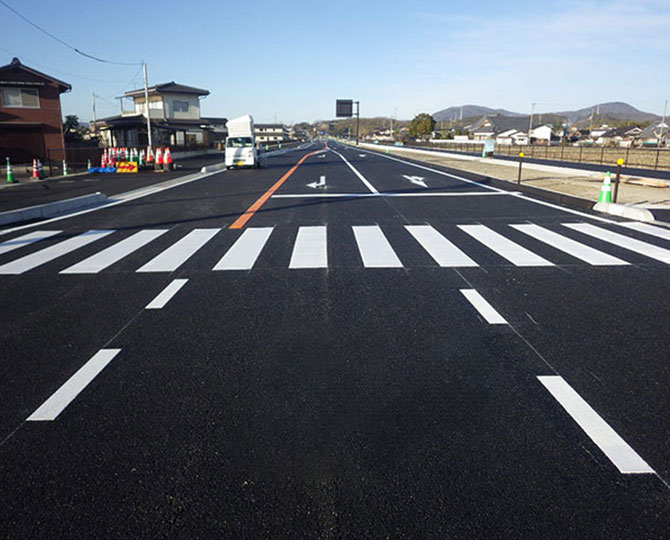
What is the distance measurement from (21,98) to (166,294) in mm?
39497

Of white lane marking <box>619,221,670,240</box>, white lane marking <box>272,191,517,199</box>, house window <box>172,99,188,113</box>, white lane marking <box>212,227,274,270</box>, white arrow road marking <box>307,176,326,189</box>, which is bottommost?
white lane marking <box>212,227,274,270</box>

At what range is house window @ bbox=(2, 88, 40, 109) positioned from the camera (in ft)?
120

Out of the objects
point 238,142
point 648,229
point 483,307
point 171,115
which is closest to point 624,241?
point 648,229

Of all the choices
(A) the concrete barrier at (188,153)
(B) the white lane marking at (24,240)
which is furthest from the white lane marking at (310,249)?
(A) the concrete barrier at (188,153)

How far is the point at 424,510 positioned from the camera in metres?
2.57

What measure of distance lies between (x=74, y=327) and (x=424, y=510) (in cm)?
408

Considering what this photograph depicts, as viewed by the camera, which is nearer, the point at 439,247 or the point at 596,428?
the point at 596,428

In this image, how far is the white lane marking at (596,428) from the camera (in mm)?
2912

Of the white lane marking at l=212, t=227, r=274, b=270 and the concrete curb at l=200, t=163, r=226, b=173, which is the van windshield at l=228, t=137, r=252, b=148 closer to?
the concrete curb at l=200, t=163, r=226, b=173

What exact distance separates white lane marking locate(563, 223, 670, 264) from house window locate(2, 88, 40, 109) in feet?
130

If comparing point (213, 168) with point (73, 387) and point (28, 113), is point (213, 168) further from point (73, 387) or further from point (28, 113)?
point (73, 387)

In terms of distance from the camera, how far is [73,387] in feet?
12.7

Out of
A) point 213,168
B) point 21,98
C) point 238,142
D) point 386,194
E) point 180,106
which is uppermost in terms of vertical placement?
point 180,106

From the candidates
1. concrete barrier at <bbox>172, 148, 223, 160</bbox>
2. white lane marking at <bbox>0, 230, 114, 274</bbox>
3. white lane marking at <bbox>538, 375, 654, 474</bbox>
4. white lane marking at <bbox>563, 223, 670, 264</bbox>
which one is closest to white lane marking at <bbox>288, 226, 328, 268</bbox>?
white lane marking at <bbox>0, 230, 114, 274</bbox>
